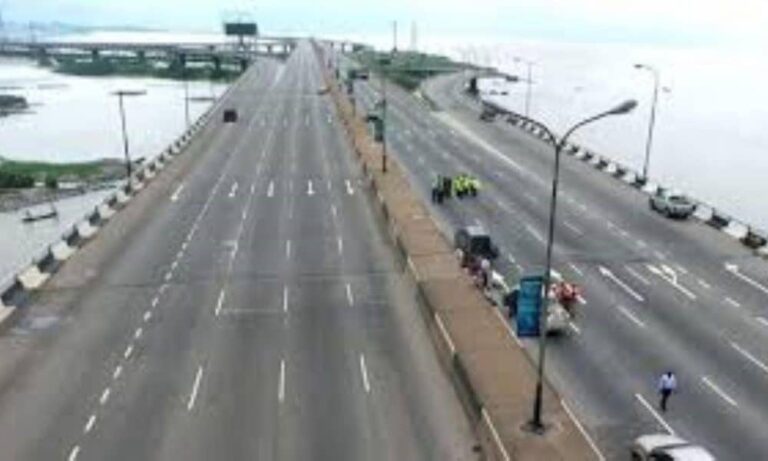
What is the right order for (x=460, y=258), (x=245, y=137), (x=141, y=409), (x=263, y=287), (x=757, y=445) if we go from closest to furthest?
(x=757, y=445) → (x=141, y=409) → (x=263, y=287) → (x=460, y=258) → (x=245, y=137)

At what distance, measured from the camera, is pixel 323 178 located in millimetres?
81312

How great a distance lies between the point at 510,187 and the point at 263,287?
34.8m

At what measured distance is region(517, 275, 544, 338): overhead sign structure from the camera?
32844 mm

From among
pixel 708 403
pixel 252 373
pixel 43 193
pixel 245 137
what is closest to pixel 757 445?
pixel 708 403

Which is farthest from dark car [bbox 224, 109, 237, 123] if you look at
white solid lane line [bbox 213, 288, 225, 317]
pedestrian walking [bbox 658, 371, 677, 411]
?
pedestrian walking [bbox 658, 371, 677, 411]

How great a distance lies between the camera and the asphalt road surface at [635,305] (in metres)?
33.4

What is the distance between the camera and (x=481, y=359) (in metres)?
36.4

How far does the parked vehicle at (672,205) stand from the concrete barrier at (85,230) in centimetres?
4022

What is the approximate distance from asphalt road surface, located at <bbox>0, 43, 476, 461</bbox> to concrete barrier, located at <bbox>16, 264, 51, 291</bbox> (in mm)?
3235

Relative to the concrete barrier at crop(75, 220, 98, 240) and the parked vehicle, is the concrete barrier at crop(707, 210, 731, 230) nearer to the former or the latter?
the parked vehicle

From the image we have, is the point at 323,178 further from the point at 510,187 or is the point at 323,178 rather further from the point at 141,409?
the point at 141,409

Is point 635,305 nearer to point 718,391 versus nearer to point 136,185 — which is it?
point 718,391

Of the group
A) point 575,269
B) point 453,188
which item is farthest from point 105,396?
point 453,188

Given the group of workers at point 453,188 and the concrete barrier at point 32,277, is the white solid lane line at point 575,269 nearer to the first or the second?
the group of workers at point 453,188
